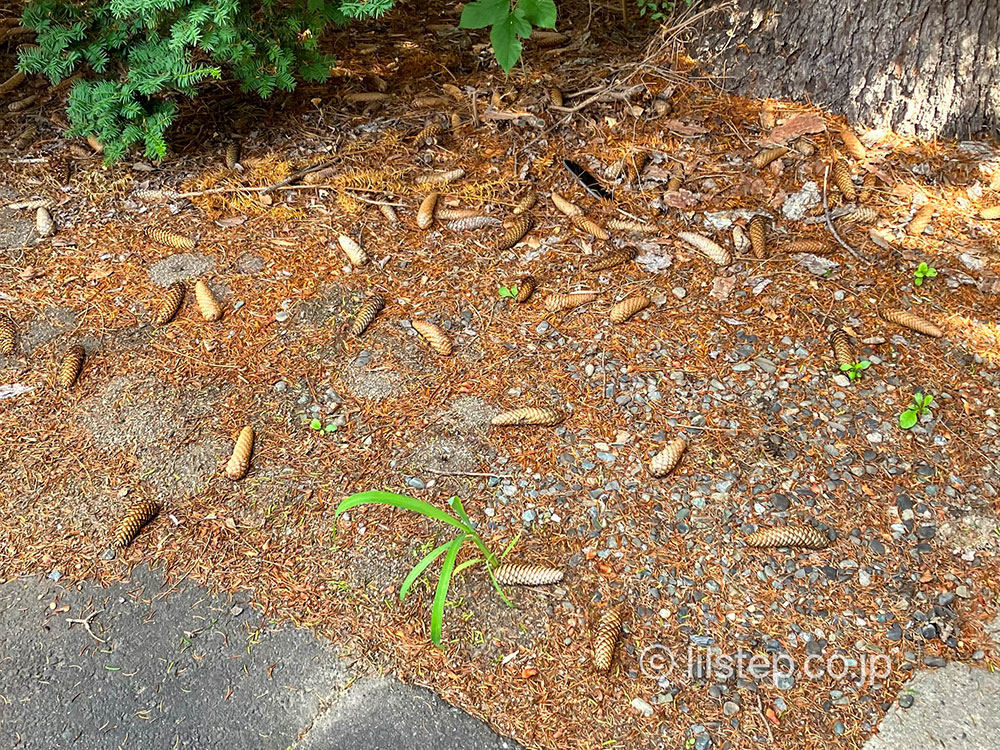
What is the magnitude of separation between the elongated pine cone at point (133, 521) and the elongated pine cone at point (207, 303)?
0.79m

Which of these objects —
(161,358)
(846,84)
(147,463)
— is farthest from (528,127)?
(147,463)

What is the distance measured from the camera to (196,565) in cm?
227

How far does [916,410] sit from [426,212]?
6.23 ft

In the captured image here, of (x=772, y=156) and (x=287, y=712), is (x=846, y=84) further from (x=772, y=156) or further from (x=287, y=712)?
(x=287, y=712)

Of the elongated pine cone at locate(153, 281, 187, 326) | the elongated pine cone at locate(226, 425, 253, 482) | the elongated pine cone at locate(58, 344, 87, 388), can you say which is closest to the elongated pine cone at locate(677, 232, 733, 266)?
the elongated pine cone at locate(226, 425, 253, 482)

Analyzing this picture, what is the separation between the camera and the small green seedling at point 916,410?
2.45 metres

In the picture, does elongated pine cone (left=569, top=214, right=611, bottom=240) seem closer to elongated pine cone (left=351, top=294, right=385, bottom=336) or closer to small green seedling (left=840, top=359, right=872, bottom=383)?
elongated pine cone (left=351, top=294, right=385, bottom=336)

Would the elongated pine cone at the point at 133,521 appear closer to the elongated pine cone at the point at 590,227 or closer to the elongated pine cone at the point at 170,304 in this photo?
the elongated pine cone at the point at 170,304

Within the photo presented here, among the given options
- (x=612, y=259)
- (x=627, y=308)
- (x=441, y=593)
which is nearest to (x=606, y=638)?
(x=441, y=593)

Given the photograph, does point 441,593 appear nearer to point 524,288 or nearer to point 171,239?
point 524,288

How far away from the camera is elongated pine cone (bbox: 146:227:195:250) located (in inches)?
126

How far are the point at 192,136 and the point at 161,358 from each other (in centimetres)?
137

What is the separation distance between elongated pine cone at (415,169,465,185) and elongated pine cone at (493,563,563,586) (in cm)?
181

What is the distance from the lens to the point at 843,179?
A: 10.3ft
